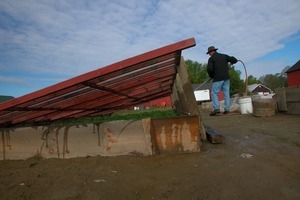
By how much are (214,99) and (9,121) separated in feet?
17.7

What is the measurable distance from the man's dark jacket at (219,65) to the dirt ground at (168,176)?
2464mm

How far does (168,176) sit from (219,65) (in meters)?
4.34

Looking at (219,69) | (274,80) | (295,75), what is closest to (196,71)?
(274,80)

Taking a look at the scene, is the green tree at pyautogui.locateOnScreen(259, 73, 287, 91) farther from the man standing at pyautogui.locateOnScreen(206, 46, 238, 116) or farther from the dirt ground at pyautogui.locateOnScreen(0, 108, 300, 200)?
the dirt ground at pyautogui.locateOnScreen(0, 108, 300, 200)

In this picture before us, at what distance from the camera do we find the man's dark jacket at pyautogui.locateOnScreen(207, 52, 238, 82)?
294 inches

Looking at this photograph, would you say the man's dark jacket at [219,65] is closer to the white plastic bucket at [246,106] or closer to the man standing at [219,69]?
the man standing at [219,69]

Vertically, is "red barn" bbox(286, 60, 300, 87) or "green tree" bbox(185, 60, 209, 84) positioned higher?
"green tree" bbox(185, 60, 209, 84)

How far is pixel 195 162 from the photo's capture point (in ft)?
15.1

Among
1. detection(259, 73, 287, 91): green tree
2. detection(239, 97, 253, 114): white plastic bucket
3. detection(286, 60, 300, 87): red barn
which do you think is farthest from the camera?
detection(259, 73, 287, 91): green tree

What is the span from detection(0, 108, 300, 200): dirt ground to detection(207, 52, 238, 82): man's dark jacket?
8.08 ft

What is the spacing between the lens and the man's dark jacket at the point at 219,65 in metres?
7.46

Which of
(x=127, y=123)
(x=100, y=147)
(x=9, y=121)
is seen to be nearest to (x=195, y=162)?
(x=127, y=123)

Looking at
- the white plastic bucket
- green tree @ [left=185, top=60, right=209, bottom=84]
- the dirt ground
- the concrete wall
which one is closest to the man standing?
the dirt ground

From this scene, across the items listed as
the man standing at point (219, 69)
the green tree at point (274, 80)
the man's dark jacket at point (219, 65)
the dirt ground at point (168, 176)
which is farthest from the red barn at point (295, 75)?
the green tree at point (274, 80)
